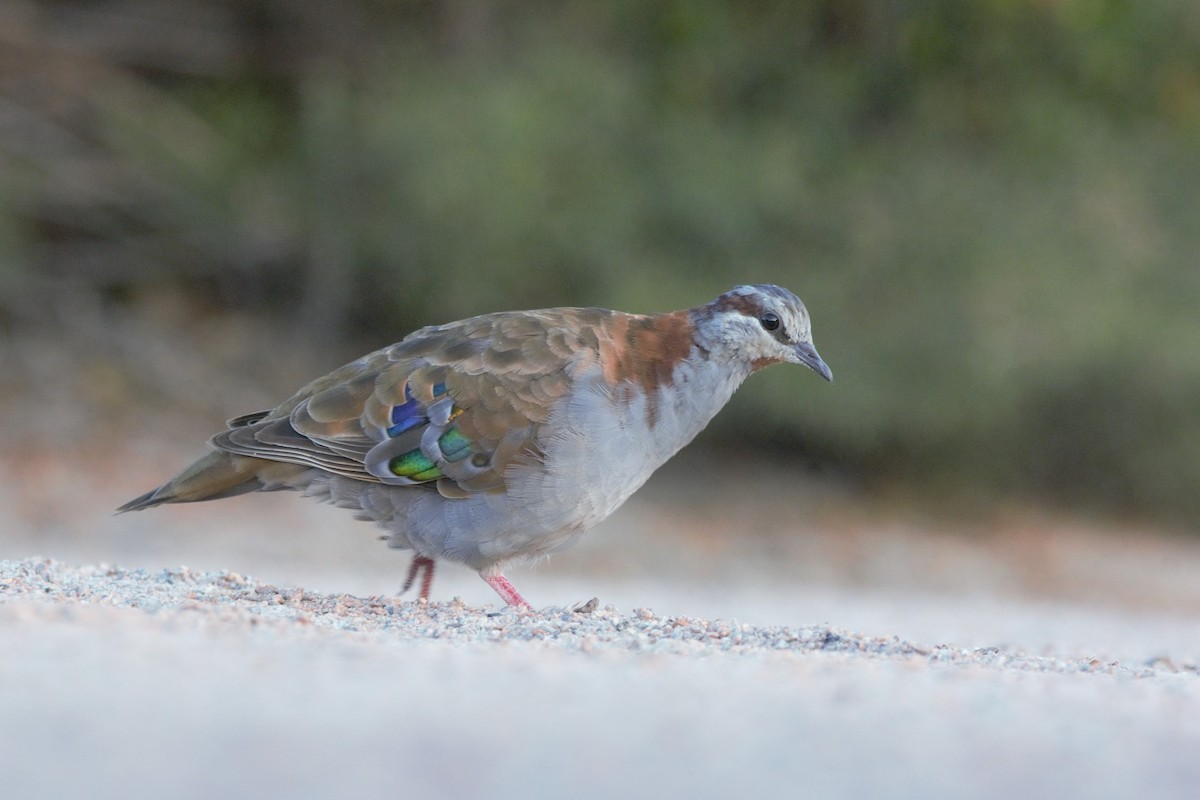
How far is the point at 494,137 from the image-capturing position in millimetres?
11938

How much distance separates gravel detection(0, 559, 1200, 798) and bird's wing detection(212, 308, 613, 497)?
4.47 ft

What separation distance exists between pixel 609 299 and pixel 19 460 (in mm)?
5816

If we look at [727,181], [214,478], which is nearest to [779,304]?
[214,478]

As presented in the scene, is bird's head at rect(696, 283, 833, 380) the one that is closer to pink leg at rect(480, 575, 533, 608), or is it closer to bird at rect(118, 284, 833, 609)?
bird at rect(118, 284, 833, 609)

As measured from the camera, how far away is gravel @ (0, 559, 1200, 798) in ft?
8.36

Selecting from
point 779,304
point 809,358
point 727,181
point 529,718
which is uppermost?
point 727,181

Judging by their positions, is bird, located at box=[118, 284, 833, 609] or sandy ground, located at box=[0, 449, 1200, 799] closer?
sandy ground, located at box=[0, 449, 1200, 799]

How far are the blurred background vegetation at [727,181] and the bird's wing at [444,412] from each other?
6.20 meters

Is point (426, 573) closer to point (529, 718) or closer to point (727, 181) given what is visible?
point (529, 718)

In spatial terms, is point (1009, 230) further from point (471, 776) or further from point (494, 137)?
point (471, 776)

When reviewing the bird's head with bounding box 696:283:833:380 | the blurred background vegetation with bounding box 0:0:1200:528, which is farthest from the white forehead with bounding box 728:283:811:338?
the blurred background vegetation with bounding box 0:0:1200:528

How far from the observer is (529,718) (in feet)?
9.40

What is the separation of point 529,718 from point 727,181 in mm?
9821

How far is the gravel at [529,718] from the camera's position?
2.55 m
